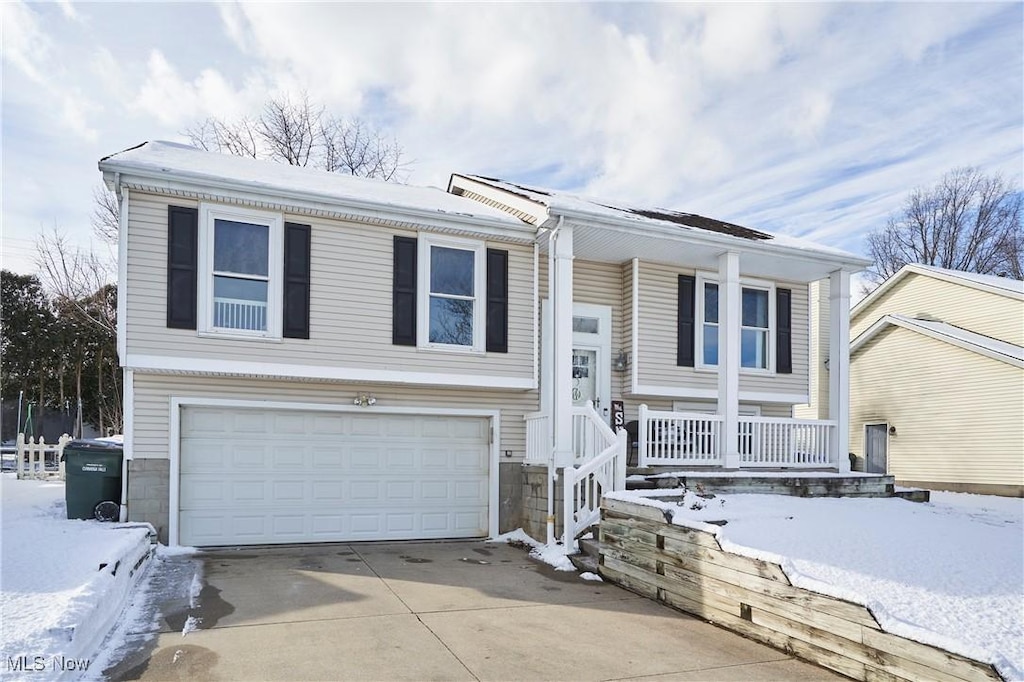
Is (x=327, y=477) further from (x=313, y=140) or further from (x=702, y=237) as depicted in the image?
(x=313, y=140)

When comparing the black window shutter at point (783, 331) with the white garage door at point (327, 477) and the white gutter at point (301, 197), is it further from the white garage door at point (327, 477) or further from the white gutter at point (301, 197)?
the white garage door at point (327, 477)

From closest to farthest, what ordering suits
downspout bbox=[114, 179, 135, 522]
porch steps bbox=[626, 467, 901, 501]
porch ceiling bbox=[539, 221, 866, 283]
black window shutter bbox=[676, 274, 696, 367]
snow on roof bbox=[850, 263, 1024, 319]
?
downspout bbox=[114, 179, 135, 522]
porch steps bbox=[626, 467, 901, 501]
porch ceiling bbox=[539, 221, 866, 283]
black window shutter bbox=[676, 274, 696, 367]
snow on roof bbox=[850, 263, 1024, 319]

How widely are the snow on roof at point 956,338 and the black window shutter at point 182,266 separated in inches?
647

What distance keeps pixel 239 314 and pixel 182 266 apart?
91 cm

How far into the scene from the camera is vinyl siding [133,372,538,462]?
370 inches

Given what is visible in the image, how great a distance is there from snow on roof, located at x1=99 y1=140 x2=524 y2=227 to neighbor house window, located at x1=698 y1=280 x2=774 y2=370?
3.96m

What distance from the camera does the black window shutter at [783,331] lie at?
43.4 feet

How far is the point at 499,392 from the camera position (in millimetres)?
11312

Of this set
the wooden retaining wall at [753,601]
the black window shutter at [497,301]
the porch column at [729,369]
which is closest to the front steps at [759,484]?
the porch column at [729,369]

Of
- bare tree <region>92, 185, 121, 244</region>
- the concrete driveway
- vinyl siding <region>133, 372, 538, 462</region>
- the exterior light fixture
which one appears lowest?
the concrete driveway

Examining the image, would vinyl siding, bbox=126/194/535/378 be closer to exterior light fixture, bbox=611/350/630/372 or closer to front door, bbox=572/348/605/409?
front door, bbox=572/348/605/409

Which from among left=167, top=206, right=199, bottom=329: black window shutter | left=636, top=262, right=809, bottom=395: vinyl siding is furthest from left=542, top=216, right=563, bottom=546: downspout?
left=167, top=206, right=199, bottom=329: black window shutter

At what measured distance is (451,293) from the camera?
1083cm

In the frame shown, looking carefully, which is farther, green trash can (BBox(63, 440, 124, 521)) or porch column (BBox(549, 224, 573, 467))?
porch column (BBox(549, 224, 573, 467))
